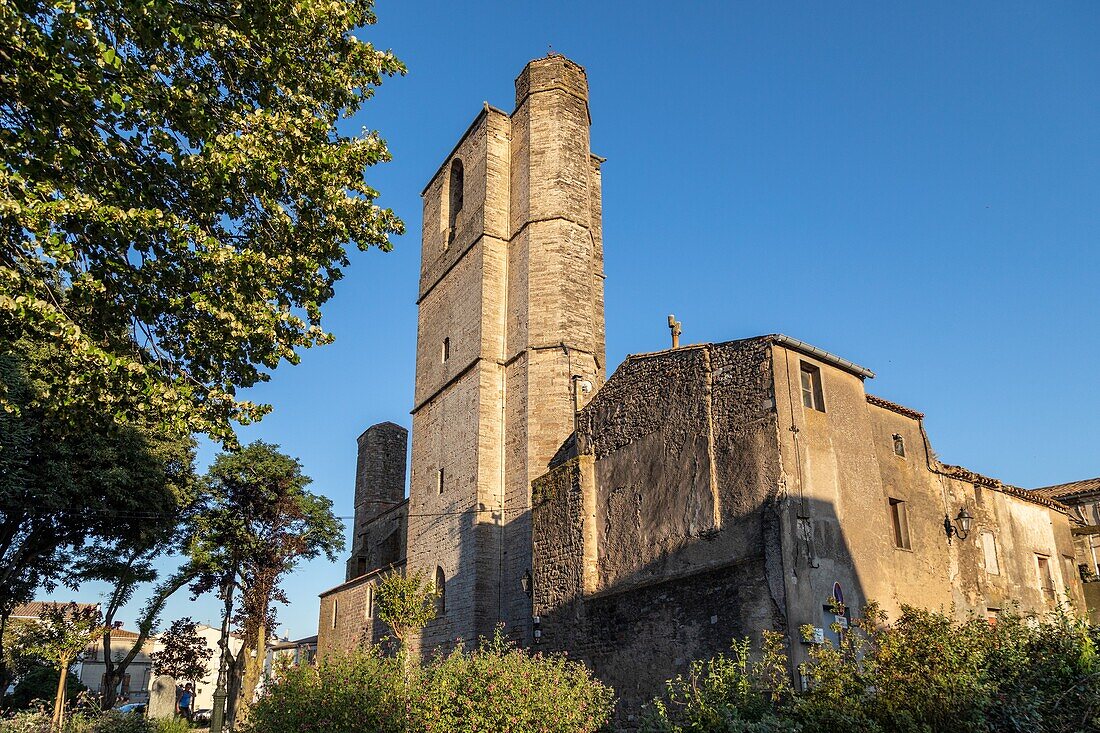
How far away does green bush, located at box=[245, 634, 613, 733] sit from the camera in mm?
9961

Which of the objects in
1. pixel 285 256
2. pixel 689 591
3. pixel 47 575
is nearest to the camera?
pixel 285 256

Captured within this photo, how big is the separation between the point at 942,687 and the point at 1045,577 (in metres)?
14.2

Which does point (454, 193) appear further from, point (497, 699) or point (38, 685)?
point (38, 685)

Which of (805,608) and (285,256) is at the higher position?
(285,256)

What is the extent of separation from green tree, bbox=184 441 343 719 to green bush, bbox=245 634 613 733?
16.1m

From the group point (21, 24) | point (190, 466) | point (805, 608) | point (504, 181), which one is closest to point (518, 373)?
point (504, 181)

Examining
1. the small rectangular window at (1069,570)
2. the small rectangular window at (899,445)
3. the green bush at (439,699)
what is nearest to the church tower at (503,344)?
the green bush at (439,699)

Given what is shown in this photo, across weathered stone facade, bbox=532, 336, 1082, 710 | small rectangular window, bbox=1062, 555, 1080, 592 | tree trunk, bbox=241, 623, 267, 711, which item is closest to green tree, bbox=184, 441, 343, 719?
tree trunk, bbox=241, 623, 267, 711

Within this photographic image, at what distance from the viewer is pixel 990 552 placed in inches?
661

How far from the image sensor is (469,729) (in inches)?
385

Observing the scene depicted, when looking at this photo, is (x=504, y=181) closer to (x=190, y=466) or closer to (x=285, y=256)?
(x=190, y=466)

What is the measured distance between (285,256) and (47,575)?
58.8 ft

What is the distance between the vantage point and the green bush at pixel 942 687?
6.11 metres

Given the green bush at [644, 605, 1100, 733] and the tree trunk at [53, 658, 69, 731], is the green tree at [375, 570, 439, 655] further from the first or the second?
the green bush at [644, 605, 1100, 733]
